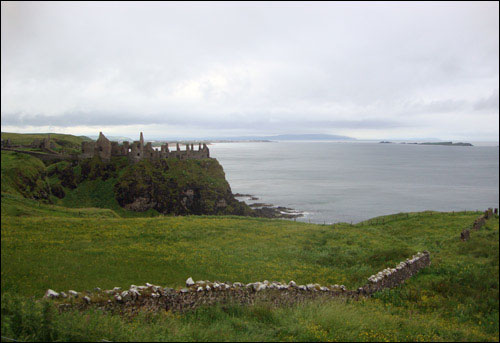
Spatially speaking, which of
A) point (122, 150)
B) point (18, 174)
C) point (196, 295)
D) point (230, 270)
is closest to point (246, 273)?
point (230, 270)

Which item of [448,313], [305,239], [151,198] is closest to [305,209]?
[151,198]

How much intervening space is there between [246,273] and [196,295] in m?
5.86

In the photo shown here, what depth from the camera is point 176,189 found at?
5962 cm

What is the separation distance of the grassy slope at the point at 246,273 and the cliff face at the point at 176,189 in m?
30.9

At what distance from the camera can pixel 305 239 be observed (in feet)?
80.9

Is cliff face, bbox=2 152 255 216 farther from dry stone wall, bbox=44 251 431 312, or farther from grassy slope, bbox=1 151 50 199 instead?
dry stone wall, bbox=44 251 431 312

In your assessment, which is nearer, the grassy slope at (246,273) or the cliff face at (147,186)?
the grassy slope at (246,273)

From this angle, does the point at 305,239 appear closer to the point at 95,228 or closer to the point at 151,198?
the point at 95,228

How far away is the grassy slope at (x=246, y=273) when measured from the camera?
7664 mm

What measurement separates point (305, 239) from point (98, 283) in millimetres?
16982

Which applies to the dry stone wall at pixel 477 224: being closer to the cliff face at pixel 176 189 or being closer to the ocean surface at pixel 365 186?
the ocean surface at pixel 365 186

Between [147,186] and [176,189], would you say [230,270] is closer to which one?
[147,186]

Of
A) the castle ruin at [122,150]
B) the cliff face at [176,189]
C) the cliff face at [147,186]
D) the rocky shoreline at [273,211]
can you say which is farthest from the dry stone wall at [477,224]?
the cliff face at [176,189]

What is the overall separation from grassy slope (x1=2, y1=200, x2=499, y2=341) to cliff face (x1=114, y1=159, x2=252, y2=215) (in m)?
30.9
